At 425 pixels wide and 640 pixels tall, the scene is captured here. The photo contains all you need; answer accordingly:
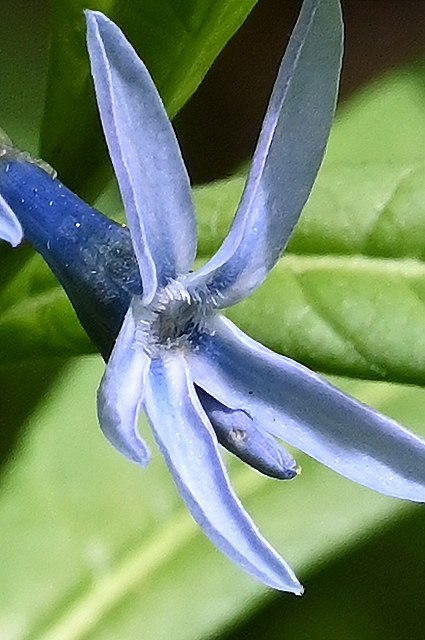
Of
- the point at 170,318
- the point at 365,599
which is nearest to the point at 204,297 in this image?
the point at 170,318

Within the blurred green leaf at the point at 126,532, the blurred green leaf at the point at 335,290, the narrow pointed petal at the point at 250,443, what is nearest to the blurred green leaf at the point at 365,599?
the blurred green leaf at the point at 126,532

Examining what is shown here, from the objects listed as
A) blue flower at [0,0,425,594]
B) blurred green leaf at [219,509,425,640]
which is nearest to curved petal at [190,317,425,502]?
blue flower at [0,0,425,594]

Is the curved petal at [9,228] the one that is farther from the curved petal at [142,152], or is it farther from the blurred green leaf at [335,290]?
the blurred green leaf at [335,290]

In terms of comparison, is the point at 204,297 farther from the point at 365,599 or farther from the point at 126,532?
the point at 365,599

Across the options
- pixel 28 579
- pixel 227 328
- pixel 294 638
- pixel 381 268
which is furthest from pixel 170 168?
pixel 294 638

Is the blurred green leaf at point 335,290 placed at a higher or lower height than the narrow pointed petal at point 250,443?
higher

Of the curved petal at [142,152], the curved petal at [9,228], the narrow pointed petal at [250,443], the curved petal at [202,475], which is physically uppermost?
the curved petal at [142,152]

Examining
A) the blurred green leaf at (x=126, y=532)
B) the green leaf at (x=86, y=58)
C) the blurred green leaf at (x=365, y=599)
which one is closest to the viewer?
the green leaf at (x=86, y=58)

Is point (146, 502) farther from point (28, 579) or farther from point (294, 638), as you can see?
point (294, 638)
